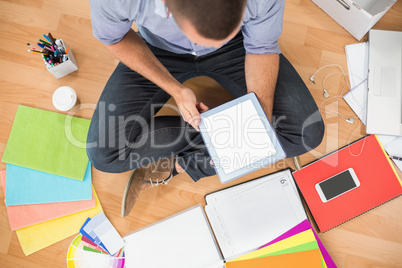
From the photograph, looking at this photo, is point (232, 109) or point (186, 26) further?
point (232, 109)

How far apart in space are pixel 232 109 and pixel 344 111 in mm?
561

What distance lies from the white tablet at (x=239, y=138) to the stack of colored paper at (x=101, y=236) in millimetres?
543

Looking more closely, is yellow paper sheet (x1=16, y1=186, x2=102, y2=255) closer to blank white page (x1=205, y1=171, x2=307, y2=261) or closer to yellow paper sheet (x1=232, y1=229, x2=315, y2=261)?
blank white page (x1=205, y1=171, x2=307, y2=261)

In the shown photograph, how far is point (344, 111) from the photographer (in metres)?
1.19

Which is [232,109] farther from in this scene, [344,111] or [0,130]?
[0,130]

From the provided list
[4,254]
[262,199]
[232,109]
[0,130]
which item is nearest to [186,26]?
[232,109]

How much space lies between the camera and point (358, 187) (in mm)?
1138

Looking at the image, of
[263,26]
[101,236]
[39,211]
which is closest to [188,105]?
[263,26]

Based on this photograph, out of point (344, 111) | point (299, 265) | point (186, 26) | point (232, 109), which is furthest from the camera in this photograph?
point (344, 111)

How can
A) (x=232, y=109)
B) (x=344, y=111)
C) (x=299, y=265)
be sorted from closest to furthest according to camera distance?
(x=232, y=109) < (x=299, y=265) < (x=344, y=111)

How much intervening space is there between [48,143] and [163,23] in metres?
0.67

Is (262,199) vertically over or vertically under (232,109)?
under

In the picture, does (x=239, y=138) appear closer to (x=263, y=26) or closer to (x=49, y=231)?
(x=263, y=26)

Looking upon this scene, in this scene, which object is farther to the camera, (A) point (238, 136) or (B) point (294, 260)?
(B) point (294, 260)
